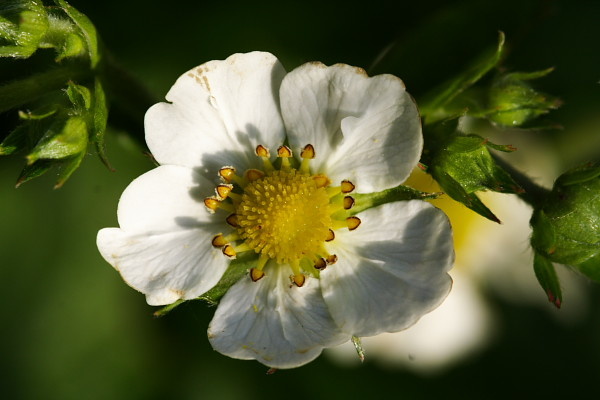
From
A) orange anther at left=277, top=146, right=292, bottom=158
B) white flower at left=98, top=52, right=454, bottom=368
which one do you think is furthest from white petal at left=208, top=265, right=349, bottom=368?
orange anther at left=277, top=146, right=292, bottom=158

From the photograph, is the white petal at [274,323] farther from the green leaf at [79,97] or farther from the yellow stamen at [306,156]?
the green leaf at [79,97]

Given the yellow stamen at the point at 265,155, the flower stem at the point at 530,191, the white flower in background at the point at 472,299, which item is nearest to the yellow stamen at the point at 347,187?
the yellow stamen at the point at 265,155

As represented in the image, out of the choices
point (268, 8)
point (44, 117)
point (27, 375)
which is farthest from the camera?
point (268, 8)

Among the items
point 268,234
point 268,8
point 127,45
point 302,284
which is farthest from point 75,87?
point 268,8

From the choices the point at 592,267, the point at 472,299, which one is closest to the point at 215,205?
the point at 592,267

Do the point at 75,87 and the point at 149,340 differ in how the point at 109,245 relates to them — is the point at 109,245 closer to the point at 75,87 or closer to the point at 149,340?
the point at 75,87

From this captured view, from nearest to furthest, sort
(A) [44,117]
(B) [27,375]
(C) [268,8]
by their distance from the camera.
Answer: (A) [44,117] < (B) [27,375] < (C) [268,8]
